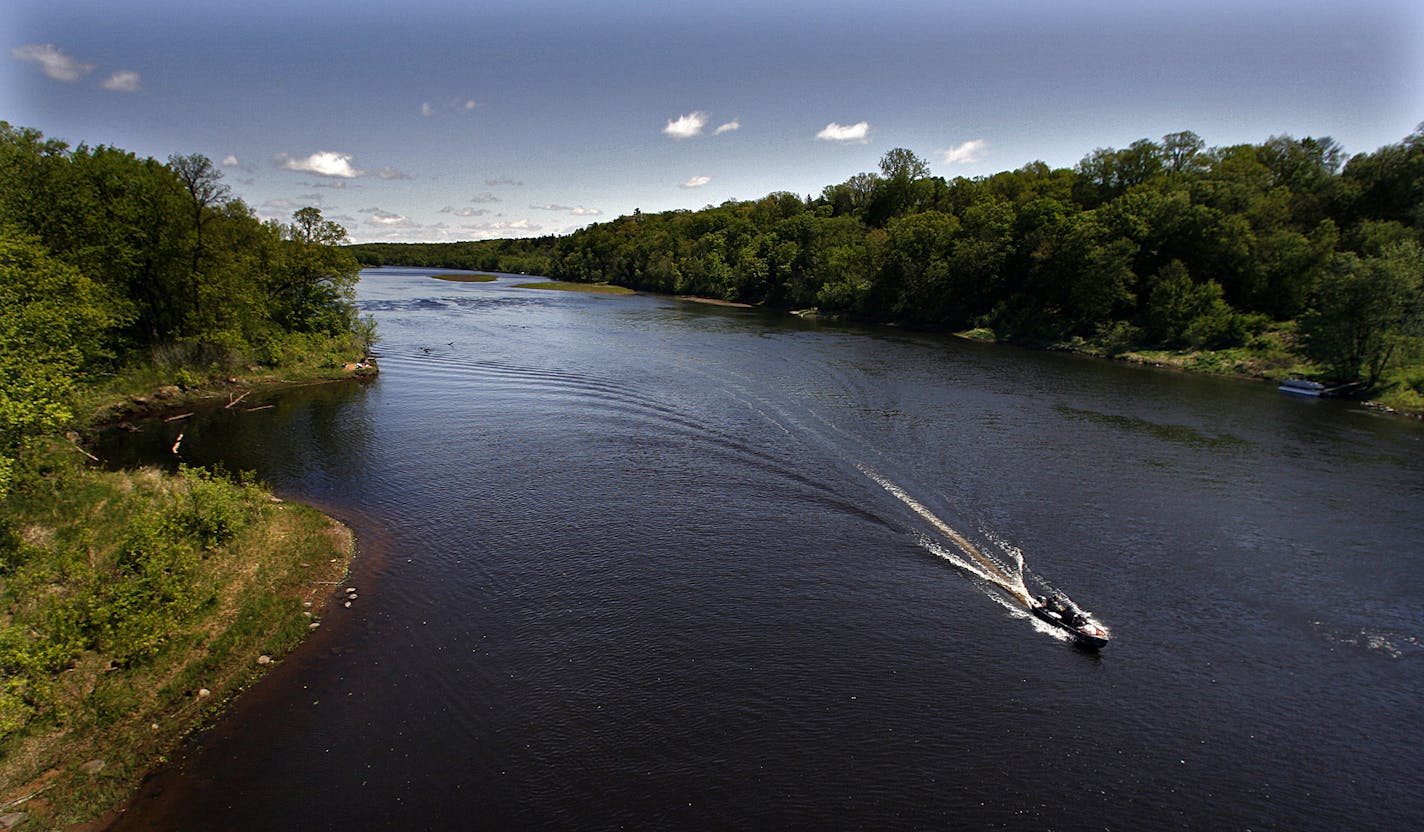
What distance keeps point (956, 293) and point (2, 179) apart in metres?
107

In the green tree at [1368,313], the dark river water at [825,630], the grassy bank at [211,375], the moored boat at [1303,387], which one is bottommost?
the dark river water at [825,630]

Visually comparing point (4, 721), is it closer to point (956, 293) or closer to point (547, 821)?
point (547, 821)

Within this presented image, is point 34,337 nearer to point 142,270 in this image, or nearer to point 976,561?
point 142,270

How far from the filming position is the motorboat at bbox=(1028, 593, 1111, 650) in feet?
68.3

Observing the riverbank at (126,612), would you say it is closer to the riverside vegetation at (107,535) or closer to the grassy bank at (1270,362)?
the riverside vegetation at (107,535)

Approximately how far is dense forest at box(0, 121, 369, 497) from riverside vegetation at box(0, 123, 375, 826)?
0.56ft


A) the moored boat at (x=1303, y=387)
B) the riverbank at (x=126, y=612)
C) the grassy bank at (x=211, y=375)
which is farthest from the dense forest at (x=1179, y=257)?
the grassy bank at (x=211, y=375)

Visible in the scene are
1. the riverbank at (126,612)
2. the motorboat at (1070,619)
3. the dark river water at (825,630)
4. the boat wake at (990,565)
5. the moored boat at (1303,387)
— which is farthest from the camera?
the moored boat at (1303,387)

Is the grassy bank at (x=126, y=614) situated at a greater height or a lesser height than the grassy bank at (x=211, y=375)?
lesser

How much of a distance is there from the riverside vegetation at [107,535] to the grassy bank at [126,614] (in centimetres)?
5

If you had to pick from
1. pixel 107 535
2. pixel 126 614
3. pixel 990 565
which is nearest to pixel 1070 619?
pixel 990 565

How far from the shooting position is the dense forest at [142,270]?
30.2m

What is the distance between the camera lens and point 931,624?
869 inches

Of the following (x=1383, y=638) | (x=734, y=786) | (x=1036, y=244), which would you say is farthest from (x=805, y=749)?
(x=1036, y=244)
